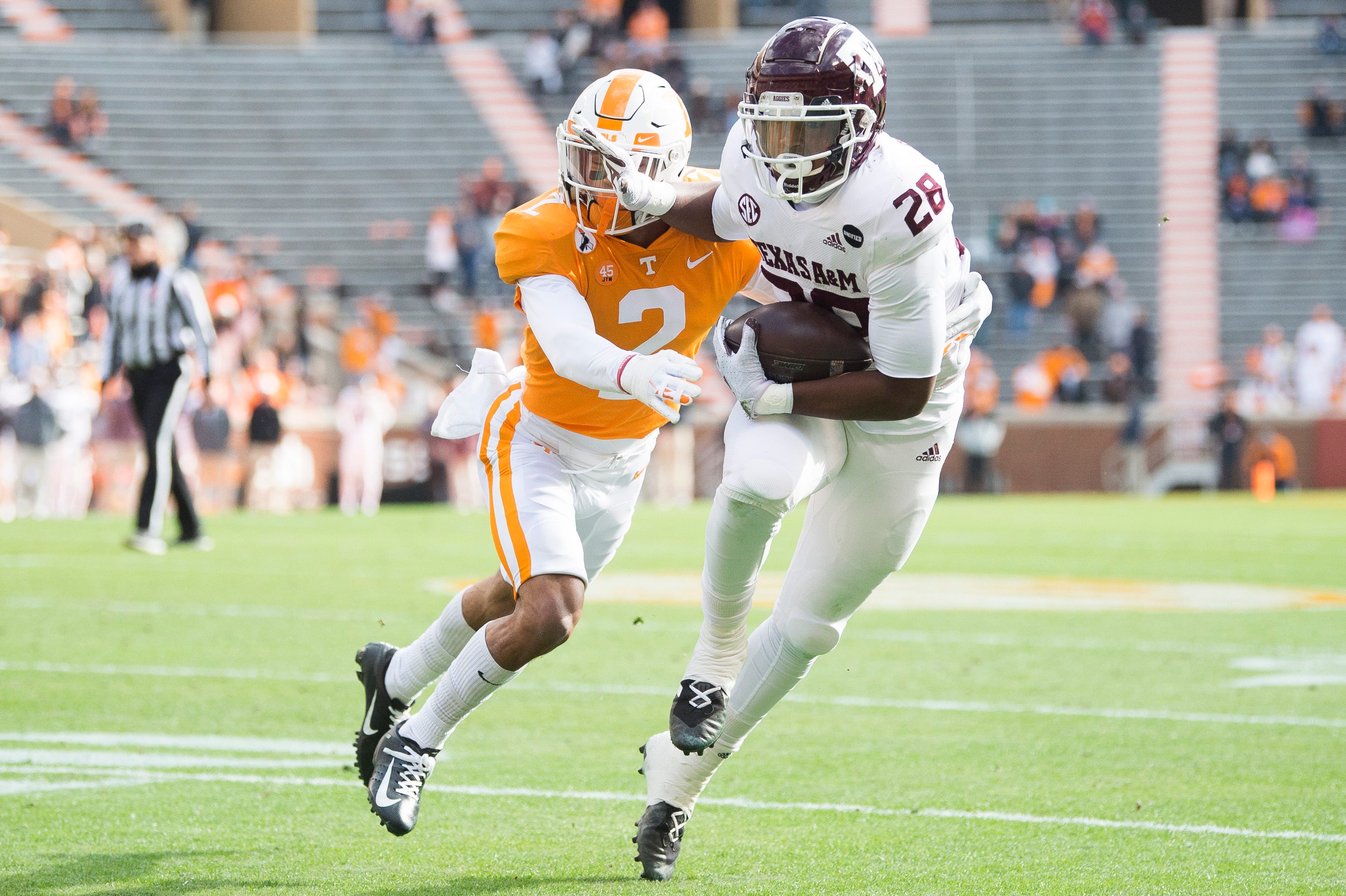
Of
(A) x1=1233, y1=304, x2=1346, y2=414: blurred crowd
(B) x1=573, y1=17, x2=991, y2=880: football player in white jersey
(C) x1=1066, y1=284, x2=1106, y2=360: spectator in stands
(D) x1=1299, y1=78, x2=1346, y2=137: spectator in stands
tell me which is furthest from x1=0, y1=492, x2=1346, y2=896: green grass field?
(D) x1=1299, y1=78, x2=1346, y2=137: spectator in stands

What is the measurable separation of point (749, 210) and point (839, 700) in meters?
2.58

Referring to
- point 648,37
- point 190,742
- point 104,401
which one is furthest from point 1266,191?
point 190,742

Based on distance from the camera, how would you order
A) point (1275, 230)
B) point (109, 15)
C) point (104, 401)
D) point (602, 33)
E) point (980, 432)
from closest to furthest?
point (104, 401) → point (980, 432) → point (1275, 230) → point (602, 33) → point (109, 15)

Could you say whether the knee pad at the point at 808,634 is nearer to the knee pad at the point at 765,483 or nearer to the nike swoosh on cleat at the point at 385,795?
the knee pad at the point at 765,483

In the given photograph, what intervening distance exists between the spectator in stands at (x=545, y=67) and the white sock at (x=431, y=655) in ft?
73.2

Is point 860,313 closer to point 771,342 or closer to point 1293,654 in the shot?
point 771,342

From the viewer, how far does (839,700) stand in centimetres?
586

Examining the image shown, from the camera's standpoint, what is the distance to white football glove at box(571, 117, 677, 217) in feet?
12.5

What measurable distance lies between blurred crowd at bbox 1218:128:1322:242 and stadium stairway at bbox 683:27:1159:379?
1091 millimetres

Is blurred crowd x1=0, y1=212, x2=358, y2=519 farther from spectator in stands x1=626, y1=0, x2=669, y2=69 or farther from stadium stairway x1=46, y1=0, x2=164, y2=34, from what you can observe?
stadium stairway x1=46, y1=0, x2=164, y2=34

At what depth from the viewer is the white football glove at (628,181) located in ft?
12.5

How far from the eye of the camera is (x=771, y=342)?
3.67 m

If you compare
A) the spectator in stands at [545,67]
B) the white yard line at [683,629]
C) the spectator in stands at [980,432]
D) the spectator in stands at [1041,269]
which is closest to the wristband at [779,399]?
the white yard line at [683,629]

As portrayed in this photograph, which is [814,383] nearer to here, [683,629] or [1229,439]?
[683,629]
